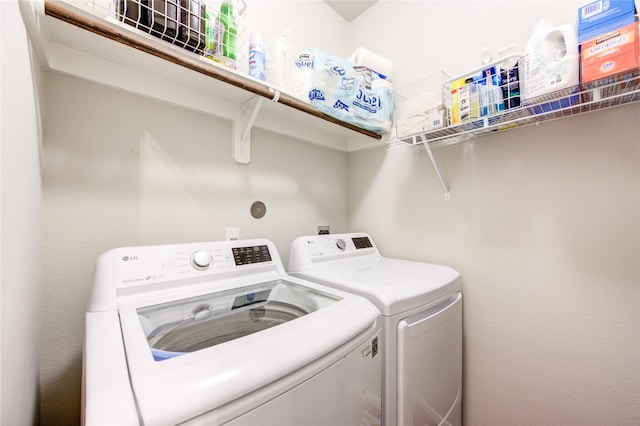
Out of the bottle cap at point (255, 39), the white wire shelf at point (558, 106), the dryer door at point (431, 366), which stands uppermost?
the bottle cap at point (255, 39)

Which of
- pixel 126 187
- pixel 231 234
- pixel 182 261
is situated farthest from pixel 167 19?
pixel 231 234

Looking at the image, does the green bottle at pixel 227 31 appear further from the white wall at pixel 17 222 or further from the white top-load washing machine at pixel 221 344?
the white top-load washing machine at pixel 221 344

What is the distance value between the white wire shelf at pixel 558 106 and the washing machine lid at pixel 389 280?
69 centimetres

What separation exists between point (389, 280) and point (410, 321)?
0.63 ft

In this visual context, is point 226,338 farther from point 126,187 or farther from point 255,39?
point 255,39

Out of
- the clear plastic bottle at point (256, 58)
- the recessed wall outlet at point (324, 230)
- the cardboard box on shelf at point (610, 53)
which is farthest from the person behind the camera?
the recessed wall outlet at point (324, 230)

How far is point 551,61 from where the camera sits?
0.89m

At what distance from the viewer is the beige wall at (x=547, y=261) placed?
1000mm

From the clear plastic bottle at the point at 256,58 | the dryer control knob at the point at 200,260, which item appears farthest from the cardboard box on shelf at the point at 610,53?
the dryer control knob at the point at 200,260

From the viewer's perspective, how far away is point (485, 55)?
1238 mm

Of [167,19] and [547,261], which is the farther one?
[547,261]

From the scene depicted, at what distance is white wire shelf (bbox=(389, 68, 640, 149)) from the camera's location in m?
0.85

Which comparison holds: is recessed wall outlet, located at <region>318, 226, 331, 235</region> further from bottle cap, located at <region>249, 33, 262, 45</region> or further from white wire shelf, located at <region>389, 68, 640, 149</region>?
bottle cap, located at <region>249, 33, 262, 45</region>

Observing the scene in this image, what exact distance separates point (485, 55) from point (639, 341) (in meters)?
1.33
